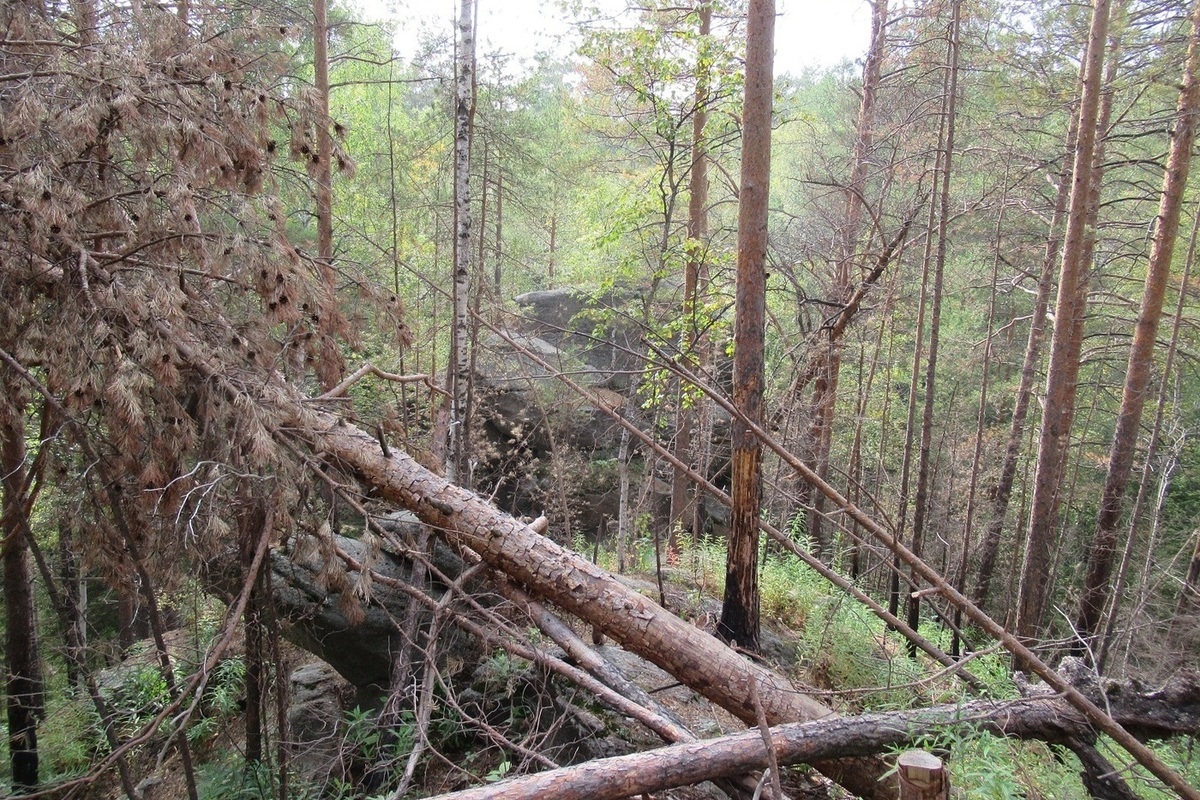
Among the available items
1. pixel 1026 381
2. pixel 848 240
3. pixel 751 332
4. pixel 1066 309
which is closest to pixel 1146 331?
pixel 1066 309

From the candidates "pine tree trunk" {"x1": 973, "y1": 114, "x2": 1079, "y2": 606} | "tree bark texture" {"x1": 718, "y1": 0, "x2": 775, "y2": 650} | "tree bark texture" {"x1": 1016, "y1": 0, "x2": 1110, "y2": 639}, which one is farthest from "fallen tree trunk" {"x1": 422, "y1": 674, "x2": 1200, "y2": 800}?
"pine tree trunk" {"x1": 973, "y1": 114, "x2": 1079, "y2": 606}

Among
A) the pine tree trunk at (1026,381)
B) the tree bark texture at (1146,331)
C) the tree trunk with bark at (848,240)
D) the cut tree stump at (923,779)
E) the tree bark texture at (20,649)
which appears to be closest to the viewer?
the cut tree stump at (923,779)

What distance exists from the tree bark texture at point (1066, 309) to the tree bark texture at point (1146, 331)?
85cm

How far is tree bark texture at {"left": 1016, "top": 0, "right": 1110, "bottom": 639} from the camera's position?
8023mm

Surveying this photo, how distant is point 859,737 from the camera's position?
3.40 metres

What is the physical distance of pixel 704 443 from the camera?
990 cm

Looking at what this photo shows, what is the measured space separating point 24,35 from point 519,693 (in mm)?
5693

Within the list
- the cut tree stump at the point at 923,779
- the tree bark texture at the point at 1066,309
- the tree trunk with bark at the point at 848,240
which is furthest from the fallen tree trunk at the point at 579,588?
the tree trunk with bark at the point at 848,240

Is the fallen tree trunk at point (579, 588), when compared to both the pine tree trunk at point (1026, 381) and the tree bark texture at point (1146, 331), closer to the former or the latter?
the tree bark texture at point (1146, 331)

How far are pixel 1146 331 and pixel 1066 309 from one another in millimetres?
1806

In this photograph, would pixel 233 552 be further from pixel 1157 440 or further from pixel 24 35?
pixel 1157 440

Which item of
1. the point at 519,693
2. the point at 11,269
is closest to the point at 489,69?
the point at 11,269

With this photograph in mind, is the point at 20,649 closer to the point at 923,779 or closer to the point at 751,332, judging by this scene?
the point at 751,332

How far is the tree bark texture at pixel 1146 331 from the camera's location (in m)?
8.56
